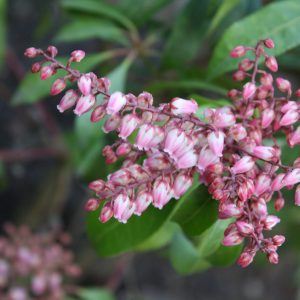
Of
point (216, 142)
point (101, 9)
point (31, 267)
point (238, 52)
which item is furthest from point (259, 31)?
point (31, 267)

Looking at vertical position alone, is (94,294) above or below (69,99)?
below

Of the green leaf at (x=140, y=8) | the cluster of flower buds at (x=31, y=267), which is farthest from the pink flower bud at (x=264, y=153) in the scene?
the cluster of flower buds at (x=31, y=267)

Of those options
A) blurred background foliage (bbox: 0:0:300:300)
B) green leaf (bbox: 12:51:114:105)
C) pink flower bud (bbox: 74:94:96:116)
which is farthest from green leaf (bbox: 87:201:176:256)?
green leaf (bbox: 12:51:114:105)

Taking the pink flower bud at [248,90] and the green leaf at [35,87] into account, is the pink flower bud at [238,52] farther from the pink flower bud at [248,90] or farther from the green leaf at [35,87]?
the green leaf at [35,87]

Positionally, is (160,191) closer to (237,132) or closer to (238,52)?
→ (237,132)

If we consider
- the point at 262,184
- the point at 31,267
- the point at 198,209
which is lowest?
the point at 31,267

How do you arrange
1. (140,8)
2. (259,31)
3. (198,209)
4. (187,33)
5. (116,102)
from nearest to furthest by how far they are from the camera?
(116,102) → (198,209) → (259,31) → (187,33) → (140,8)

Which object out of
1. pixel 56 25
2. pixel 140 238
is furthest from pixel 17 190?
pixel 140 238
